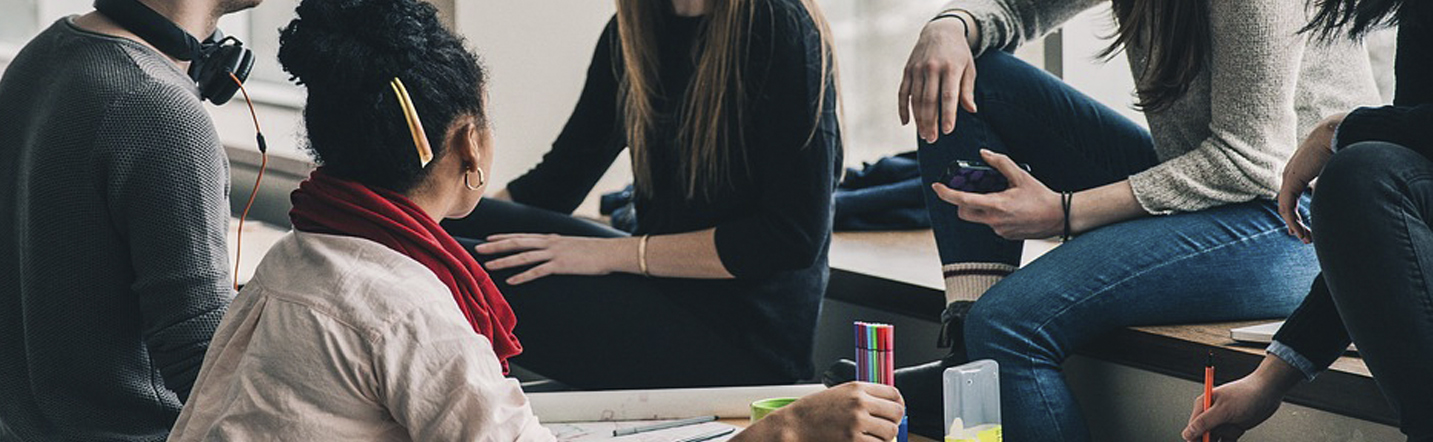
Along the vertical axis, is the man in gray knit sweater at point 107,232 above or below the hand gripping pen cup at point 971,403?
above

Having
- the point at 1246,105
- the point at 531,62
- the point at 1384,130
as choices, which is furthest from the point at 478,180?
the point at 531,62

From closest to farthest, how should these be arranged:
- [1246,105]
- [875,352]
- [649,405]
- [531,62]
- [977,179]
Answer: [875,352] → [649,405] → [1246,105] → [977,179] → [531,62]

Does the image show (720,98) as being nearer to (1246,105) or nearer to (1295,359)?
(1246,105)

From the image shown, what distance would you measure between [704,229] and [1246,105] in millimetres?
647

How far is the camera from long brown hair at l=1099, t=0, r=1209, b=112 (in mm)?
1647

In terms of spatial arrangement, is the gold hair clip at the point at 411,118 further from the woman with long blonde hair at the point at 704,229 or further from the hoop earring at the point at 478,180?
the woman with long blonde hair at the point at 704,229

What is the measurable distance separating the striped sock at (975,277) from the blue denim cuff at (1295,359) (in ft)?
1.37

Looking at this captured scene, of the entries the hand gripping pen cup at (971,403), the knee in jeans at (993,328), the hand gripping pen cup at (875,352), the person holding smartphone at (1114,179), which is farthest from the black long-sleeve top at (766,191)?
the hand gripping pen cup at (875,352)

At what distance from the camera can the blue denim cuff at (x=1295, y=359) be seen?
4.54 feet

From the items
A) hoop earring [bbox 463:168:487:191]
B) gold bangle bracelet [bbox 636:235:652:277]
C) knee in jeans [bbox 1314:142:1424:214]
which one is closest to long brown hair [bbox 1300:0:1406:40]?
knee in jeans [bbox 1314:142:1424:214]

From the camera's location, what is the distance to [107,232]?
1.36m

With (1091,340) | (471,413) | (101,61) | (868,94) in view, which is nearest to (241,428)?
(471,413)

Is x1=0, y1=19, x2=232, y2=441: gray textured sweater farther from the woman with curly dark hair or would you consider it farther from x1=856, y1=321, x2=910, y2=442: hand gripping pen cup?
x1=856, y1=321, x2=910, y2=442: hand gripping pen cup

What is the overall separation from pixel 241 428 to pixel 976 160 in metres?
0.96
